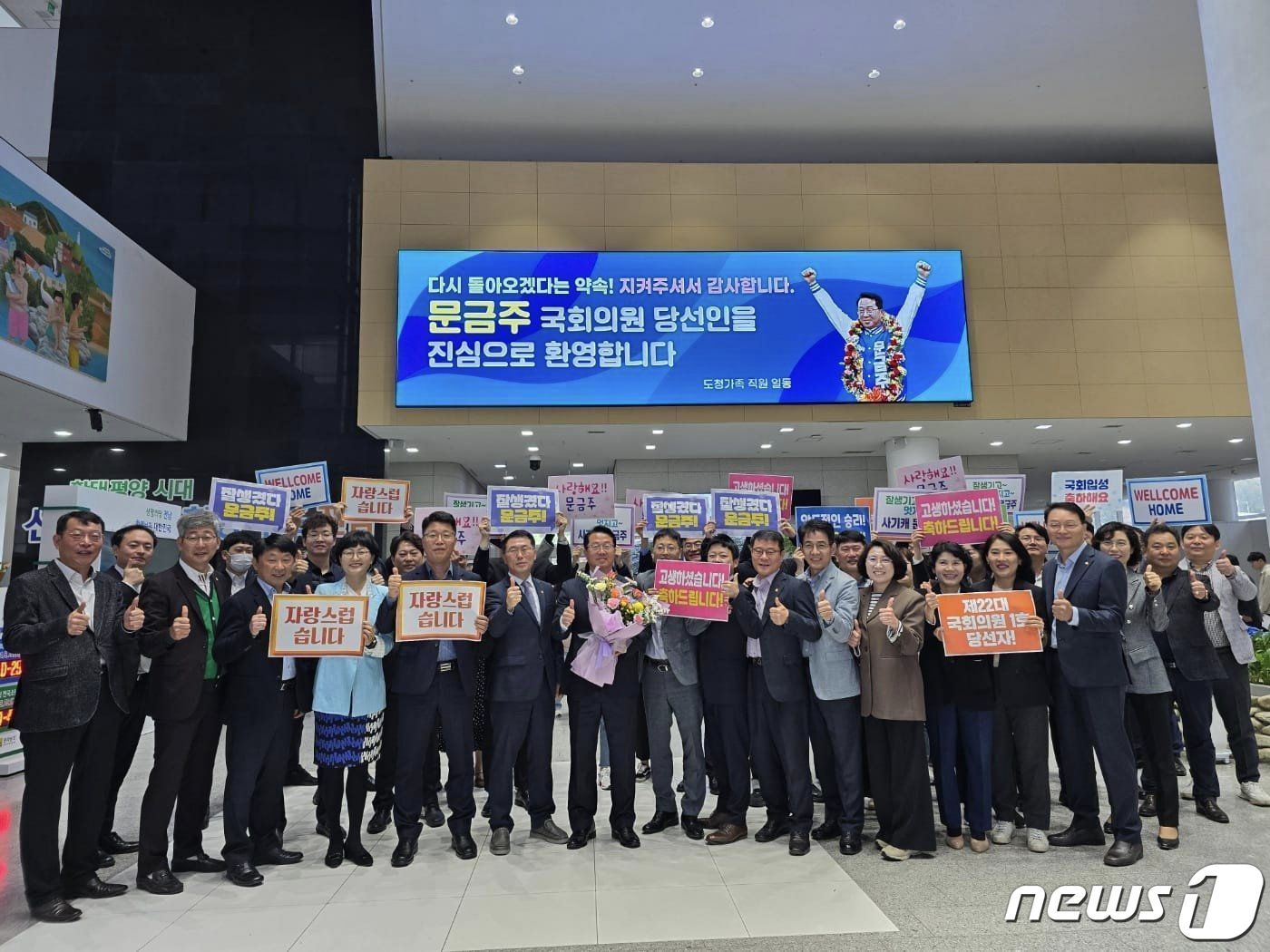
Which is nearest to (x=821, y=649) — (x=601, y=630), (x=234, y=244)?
(x=601, y=630)

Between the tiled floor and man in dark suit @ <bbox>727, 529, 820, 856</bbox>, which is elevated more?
man in dark suit @ <bbox>727, 529, 820, 856</bbox>

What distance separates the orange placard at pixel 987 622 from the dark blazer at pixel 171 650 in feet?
10.6

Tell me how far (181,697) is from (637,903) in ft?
6.78

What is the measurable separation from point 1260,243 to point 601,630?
301 centimetres

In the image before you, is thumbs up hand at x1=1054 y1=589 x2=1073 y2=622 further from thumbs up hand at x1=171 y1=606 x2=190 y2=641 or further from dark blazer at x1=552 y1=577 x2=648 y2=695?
thumbs up hand at x1=171 y1=606 x2=190 y2=641

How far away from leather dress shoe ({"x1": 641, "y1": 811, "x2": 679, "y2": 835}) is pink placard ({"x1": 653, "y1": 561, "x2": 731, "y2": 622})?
1.07 m

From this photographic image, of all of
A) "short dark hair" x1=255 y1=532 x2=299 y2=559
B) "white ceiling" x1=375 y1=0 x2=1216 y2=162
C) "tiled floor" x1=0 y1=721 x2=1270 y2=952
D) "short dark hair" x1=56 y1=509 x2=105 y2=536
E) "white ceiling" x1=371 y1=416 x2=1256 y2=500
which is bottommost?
"tiled floor" x1=0 y1=721 x2=1270 y2=952

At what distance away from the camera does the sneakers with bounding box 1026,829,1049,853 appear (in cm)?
330

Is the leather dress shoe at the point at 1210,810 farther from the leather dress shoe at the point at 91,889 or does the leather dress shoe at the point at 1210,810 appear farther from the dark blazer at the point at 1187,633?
the leather dress shoe at the point at 91,889

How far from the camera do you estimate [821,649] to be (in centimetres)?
343

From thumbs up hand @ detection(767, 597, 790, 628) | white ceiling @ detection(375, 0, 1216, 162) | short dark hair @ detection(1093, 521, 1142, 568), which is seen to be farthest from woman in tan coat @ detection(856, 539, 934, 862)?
white ceiling @ detection(375, 0, 1216, 162)

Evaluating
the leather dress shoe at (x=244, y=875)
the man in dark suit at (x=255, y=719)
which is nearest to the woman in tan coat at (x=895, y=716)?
the man in dark suit at (x=255, y=719)

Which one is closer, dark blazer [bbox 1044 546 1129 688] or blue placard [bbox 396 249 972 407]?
dark blazer [bbox 1044 546 1129 688]

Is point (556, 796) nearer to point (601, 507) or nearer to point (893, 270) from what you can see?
point (601, 507)
